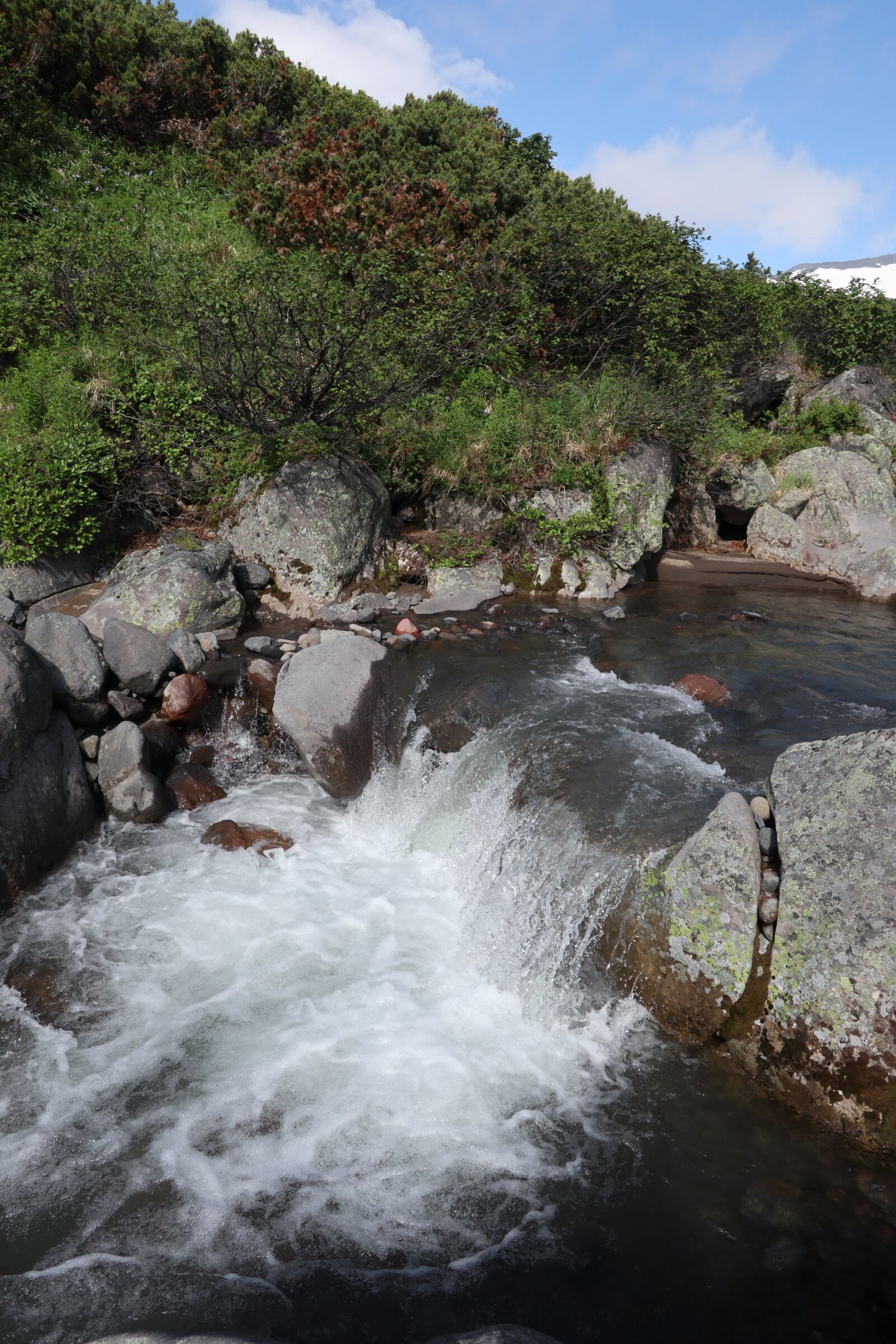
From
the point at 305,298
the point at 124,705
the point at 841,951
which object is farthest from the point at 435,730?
the point at 305,298

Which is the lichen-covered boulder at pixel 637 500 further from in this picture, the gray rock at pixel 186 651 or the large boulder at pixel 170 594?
the gray rock at pixel 186 651

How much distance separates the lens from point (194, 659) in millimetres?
8805

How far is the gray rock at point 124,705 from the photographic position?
795 centimetres

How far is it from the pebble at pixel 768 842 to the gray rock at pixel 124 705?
6.46 m

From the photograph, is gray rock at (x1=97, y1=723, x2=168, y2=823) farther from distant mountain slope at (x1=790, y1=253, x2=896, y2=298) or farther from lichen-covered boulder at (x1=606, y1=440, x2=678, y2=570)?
distant mountain slope at (x1=790, y1=253, x2=896, y2=298)

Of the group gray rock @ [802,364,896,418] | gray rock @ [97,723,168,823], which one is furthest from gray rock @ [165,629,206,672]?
gray rock @ [802,364,896,418]

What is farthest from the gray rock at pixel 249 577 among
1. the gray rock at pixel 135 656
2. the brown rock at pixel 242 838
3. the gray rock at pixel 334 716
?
the brown rock at pixel 242 838

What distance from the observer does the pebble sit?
5004mm

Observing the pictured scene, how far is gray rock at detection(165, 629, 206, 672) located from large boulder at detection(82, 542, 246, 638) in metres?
0.43

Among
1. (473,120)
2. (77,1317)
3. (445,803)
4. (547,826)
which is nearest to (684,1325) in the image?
(77,1317)

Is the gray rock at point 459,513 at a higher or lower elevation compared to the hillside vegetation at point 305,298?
lower

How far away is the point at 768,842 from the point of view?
16.5ft

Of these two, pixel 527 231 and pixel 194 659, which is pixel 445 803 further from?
pixel 527 231

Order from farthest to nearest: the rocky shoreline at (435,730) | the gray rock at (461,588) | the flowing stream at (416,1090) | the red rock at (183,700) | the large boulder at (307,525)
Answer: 1. the gray rock at (461,588)
2. the large boulder at (307,525)
3. the red rock at (183,700)
4. the rocky shoreline at (435,730)
5. the flowing stream at (416,1090)
